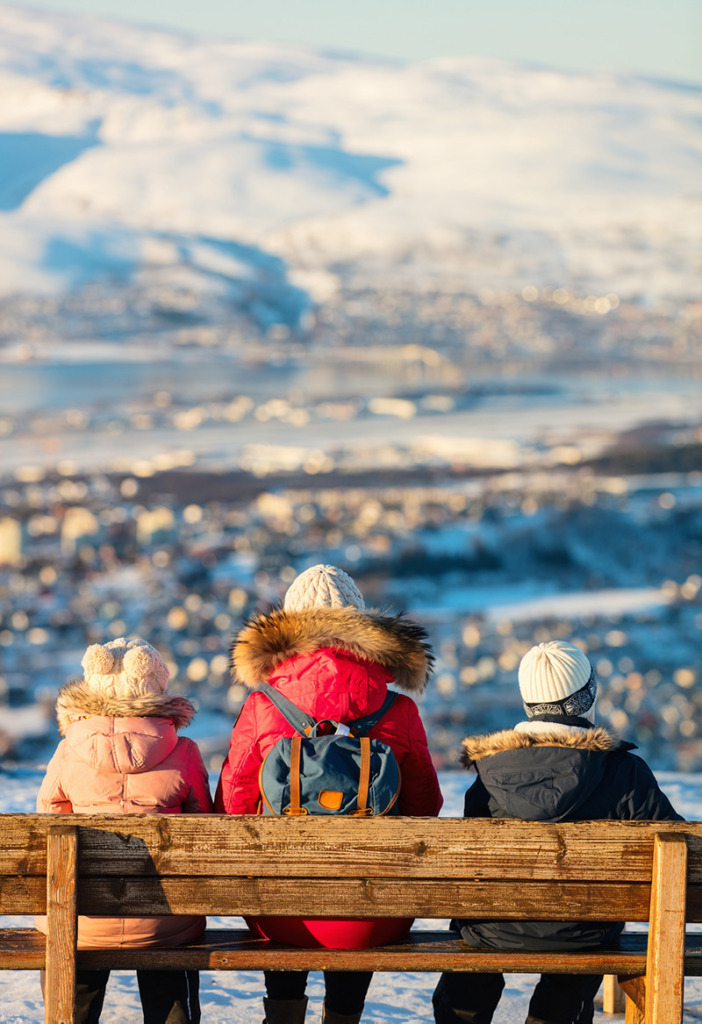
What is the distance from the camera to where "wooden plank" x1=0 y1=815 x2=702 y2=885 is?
1919 mm

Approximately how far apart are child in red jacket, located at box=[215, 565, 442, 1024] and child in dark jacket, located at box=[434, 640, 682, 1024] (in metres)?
0.12

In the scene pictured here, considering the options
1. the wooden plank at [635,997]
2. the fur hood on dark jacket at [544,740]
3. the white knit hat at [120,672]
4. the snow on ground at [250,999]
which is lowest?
the snow on ground at [250,999]

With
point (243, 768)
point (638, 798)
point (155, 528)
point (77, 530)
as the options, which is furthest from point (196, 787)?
point (77, 530)

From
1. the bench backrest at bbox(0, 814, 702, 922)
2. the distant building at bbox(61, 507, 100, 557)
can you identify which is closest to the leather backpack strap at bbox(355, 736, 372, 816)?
the bench backrest at bbox(0, 814, 702, 922)

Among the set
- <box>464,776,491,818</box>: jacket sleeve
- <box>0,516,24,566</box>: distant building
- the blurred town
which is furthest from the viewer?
<box>0,516,24,566</box>: distant building

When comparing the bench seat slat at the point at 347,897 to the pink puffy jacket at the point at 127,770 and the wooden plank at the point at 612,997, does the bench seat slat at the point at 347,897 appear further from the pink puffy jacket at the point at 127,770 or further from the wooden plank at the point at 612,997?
the wooden plank at the point at 612,997

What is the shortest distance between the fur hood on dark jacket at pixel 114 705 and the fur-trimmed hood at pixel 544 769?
53 centimetres

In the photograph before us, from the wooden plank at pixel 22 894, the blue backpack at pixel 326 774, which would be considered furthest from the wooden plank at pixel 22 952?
the blue backpack at pixel 326 774

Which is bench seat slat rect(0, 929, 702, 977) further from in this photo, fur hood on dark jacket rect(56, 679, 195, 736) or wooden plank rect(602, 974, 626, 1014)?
wooden plank rect(602, 974, 626, 1014)

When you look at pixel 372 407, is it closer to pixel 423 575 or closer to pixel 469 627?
pixel 423 575

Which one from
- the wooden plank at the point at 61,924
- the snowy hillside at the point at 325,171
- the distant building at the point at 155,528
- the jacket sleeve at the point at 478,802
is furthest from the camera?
the snowy hillside at the point at 325,171

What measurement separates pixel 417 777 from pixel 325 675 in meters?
0.26

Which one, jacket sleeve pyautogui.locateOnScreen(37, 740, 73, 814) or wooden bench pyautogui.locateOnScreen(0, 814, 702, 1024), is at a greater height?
jacket sleeve pyautogui.locateOnScreen(37, 740, 73, 814)

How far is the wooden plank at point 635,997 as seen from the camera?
6.89 ft
